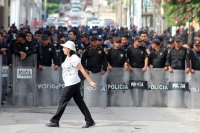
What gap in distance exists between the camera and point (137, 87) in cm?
1908

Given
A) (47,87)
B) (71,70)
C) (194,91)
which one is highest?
(71,70)

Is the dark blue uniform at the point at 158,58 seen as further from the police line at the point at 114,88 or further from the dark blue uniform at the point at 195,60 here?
the dark blue uniform at the point at 195,60

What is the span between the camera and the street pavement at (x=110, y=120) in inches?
557

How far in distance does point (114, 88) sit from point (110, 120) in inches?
128

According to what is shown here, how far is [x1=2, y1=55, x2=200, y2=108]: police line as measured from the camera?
18.7 m

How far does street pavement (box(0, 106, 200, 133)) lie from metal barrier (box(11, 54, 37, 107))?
46 centimetres

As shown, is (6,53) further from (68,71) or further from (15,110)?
(68,71)

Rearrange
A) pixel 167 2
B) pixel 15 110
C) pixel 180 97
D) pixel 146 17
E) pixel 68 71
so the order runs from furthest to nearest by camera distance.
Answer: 1. pixel 146 17
2. pixel 167 2
3. pixel 180 97
4. pixel 15 110
5. pixel 68 71

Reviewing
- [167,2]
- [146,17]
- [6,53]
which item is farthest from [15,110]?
[146,17]

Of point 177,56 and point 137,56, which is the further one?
point 137,56

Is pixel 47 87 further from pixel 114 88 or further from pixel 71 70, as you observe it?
pixel 71 70

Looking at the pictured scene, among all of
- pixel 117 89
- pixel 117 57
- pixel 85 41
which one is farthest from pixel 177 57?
pixel 85 41

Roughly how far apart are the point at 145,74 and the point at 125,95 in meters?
0.75

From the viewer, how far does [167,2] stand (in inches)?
1161
